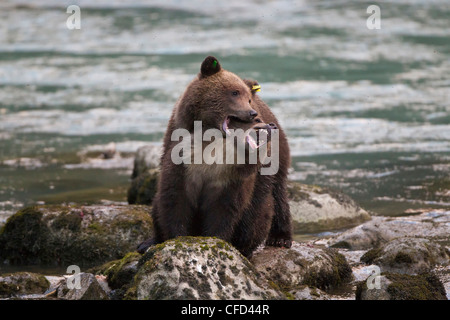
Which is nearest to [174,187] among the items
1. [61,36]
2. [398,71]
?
[398,71]

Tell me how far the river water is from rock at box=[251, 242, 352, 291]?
10.5ft

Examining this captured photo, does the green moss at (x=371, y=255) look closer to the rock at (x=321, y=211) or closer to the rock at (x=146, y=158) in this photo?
the rock at (x=321, y=211)

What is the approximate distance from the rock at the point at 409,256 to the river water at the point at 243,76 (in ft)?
8.41

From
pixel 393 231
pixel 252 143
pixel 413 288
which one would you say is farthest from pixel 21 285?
Result: pixel 393 231

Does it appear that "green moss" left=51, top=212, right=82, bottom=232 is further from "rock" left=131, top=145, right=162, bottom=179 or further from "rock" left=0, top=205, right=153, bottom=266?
"rock" left=131, top=145, right=162, bottom=179

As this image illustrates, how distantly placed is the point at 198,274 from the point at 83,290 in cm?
121

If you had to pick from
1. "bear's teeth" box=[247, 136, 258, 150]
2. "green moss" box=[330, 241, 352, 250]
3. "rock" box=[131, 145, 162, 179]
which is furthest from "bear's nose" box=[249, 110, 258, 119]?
"rock" box=[131, 145, 162, 179]

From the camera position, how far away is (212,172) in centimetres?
589

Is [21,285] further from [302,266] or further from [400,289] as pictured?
[400,289]

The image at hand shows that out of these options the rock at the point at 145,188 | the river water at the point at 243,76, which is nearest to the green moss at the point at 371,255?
the river water at the point at 243,76

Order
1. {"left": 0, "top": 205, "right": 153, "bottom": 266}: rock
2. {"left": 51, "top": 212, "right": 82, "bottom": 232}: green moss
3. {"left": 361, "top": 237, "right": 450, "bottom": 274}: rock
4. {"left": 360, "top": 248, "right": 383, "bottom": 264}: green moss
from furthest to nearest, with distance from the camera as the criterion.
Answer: {"left": 51, "top": 212, "right": 82, "bottom": 232}: green moss < {"left": 0, "top": 205, "right": 153, "bottom": 266}: rock < {"left": 360, "top": 248, "right": 383, "bottom": 264}: green moss < {"left": 361, "top": 237, "right": 450, "bottom": 274}: rock

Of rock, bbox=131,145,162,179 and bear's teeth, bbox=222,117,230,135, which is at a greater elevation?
bear's teeth, bbox=222,117,230,135

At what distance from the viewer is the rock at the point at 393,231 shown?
334 inches

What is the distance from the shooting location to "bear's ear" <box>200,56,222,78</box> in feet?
19.4
